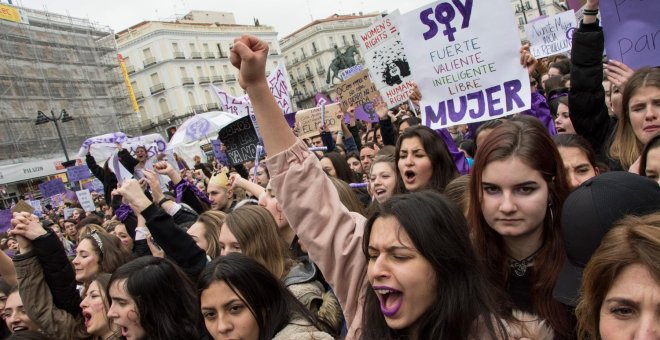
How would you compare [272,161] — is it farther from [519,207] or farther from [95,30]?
[95,30]

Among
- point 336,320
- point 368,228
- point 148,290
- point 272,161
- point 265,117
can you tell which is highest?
point 265,117

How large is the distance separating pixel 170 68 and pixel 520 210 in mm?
59538

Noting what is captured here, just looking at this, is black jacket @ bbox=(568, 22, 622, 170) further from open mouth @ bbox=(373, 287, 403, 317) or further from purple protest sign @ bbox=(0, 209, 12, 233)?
purple protest sign @ bbox=(0, 209, 12, 233)

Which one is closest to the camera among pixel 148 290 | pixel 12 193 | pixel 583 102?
pixel 148 290

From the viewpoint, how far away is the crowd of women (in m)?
1.68

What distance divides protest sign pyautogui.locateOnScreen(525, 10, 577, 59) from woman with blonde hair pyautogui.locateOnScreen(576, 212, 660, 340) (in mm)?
9028

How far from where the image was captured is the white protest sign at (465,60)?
4031 mm

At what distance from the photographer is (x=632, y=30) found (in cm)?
337

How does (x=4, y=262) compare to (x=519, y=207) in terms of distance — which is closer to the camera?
(x=519, y=207)

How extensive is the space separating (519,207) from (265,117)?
3.33ft

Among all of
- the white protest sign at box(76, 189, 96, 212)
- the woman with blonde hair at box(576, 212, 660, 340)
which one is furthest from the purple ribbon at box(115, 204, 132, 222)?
the white protest sign at box(76, 189, 96, 212)

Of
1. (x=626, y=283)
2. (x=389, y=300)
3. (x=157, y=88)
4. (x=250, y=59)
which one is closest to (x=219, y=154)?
(x=250, y=59)

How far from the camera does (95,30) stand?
129 feet

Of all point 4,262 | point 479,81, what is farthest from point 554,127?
point 4,262
